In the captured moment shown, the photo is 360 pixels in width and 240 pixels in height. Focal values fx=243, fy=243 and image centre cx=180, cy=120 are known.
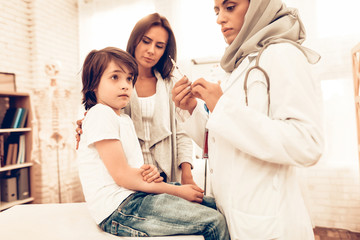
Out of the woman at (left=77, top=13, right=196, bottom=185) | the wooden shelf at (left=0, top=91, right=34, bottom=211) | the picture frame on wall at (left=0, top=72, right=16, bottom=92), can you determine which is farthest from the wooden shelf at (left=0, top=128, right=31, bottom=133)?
the woman at (left=77, top=13, right=196, bottom=185)

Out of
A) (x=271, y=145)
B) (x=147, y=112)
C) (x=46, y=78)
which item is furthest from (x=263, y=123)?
(x=46, y=78)

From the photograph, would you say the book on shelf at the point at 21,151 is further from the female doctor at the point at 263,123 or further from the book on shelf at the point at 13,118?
the female doctor at the point at 263,123

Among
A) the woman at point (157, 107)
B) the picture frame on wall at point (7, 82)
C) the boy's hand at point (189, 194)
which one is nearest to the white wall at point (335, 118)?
the woman at point (157, 107)

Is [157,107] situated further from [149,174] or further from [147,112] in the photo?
[149,174]

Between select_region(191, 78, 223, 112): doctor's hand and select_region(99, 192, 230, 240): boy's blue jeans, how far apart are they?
0.38 metres

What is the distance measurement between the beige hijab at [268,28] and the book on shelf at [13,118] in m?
3.04

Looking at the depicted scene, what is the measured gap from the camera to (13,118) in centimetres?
302

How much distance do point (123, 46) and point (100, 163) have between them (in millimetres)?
3369

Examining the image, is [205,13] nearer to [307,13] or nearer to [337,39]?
[307,13]

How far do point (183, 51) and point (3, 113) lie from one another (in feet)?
8.54

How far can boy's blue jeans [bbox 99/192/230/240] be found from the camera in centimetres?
88

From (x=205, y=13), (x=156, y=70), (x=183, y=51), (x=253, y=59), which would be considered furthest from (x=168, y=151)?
(x=205, y=13)

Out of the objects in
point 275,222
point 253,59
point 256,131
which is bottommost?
point 275,222

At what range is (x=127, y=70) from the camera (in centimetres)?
115
